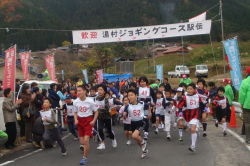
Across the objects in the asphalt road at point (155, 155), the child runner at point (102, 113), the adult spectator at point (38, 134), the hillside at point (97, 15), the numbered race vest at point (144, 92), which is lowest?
the asphalt road at point (155, 155)

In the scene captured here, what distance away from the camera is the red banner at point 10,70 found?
11240mm

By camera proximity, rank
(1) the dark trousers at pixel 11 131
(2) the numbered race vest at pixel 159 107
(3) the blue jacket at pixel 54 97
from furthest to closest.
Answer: (3) the blue jacket at pixel 54 97 < (2) the numbered race vest at pixel 159 107 < (1) the dark trousers at pixel 11 131

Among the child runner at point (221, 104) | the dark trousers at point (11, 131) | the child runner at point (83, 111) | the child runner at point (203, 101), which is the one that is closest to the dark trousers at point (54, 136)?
the child runner at point (83, 111)

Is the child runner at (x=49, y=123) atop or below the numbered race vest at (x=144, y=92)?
below

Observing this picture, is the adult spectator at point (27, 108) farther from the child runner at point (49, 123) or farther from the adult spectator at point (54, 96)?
the adult spectator at point (54, 96)

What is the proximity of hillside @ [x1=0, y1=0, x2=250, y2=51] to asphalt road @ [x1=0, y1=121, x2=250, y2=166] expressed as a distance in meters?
58.6

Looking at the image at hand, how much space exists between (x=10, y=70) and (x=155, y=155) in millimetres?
6412

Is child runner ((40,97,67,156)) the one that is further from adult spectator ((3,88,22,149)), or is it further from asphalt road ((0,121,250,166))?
adult spectator ((3,88,22,149))

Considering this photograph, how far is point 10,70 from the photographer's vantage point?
1138 centimetres

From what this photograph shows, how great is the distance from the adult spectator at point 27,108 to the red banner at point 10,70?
148 centimetres

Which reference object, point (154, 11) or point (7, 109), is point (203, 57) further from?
point (154, 11)

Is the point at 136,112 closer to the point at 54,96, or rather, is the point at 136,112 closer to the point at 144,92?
the point at 144,92

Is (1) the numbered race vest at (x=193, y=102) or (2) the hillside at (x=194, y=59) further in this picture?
(2) the hillside at (x=194, y=59)

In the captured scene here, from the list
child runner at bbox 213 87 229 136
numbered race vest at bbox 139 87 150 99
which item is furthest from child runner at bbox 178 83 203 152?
child runner at bbox 213 87 229 136
